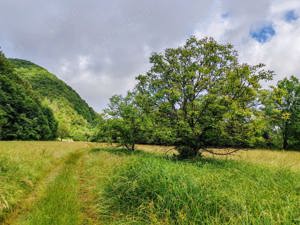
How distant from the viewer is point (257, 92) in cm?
1105

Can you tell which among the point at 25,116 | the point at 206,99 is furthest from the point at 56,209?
the point at 25,116

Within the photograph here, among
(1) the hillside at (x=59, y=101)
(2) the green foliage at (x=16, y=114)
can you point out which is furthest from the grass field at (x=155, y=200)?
(1) the hillside at (x=59, y=101)

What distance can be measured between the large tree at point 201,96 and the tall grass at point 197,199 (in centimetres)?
516

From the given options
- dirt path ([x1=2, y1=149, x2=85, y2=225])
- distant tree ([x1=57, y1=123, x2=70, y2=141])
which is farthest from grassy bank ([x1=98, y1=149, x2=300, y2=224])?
distant tree ([x1=57, y1=123, x2=70, y2=141])

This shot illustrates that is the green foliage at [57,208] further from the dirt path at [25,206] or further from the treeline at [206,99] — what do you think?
the treeline at [206,99]

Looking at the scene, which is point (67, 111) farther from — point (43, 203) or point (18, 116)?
point (43, 203)

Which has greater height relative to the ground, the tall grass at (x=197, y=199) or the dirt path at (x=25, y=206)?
the tall grass at (x=197, y=199)

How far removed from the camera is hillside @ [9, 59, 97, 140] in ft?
246

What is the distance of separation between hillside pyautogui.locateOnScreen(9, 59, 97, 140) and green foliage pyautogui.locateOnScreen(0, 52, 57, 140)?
1179 centimetres

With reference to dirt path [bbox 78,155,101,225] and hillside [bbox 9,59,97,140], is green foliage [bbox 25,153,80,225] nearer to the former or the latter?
dirt path [bbox 78,155,101,225]

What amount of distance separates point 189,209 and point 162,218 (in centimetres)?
57

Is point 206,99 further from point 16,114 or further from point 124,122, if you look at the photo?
point 16,114

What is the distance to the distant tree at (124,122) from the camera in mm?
21828

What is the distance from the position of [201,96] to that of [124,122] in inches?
473
